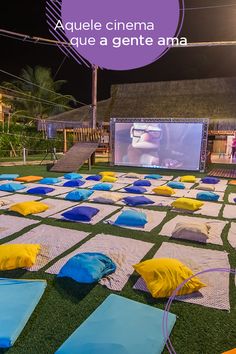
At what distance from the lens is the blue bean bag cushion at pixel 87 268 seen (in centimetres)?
226

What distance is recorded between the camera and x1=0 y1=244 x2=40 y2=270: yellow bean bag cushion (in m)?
2.47

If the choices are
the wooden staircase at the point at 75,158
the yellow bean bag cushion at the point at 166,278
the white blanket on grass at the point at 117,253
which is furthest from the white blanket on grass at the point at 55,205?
the wooden staircase at the point at 75,158

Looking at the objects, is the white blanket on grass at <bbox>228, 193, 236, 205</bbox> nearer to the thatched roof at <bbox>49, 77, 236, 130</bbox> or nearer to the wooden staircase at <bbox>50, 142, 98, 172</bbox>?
the wooden staircase at <bbox>50, 142, 98, 172</bbox>

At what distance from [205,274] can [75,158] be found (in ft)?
25.5

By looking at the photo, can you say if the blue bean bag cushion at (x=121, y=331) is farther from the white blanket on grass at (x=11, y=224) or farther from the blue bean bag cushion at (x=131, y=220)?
the white blanket on grass at (x=11, y=224)

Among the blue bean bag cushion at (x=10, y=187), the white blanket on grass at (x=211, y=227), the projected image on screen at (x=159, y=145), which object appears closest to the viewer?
the white blanket on grass at (x=211, y=227)

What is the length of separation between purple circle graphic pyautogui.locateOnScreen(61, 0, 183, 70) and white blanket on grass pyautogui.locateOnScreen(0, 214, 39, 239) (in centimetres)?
650

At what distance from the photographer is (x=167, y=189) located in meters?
5.88

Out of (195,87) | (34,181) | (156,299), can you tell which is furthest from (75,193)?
(195,87)

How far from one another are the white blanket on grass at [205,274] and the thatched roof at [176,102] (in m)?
15.7

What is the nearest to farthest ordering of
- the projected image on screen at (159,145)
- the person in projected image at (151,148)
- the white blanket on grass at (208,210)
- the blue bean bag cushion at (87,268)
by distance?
1. the blue bean bag cushion at (87,268)
2. the white blanket on grass at (208,210)
3. the projected image on screen at (159,145)
4. the person in projected image at (151,148)

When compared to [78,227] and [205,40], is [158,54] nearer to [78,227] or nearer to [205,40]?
[205,40]

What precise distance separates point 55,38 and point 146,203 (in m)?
8.63

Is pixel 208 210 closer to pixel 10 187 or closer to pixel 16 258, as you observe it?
pixel 16 258
